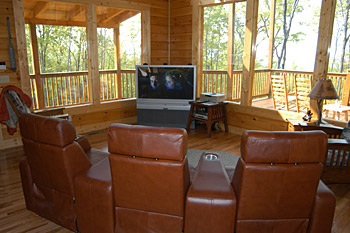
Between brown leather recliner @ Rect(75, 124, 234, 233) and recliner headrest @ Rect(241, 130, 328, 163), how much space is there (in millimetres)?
345

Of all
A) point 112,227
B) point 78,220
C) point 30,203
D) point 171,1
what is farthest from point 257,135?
point 171,1

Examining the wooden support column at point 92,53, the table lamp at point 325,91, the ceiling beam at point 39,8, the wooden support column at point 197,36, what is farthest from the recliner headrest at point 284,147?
the ceiling beam at point 39,8

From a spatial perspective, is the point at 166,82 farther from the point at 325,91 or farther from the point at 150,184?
the point at 150,184

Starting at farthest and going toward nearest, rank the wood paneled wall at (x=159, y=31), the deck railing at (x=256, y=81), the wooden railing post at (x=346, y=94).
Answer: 1. the wood paneled wall at (x=159, y=31)
2. the deck railing at (x=256, y=81)
3. the wooden railing post at (x=346, y=94)

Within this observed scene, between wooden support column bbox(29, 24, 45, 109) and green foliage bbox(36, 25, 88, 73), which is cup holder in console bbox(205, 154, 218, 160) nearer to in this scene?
green foliage bbox(36, 25, 88, 73)

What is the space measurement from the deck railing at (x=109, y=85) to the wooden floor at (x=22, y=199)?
3.95 ft

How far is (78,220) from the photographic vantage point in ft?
6.59

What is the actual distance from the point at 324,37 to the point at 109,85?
4.11 meters

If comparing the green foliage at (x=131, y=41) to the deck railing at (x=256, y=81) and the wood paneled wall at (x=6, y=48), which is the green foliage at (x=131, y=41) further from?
the wood paneled wall at (x=6, y=48)

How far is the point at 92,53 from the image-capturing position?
488 centimetres

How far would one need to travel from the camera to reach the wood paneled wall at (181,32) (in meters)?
5.50

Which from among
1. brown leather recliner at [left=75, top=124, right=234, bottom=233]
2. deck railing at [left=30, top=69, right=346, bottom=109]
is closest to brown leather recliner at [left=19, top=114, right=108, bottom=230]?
brown leather recliner at [left=75, top=124, right=234, bottom=233]

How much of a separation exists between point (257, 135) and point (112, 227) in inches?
45.5

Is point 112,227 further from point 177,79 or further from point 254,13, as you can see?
point 254,13
